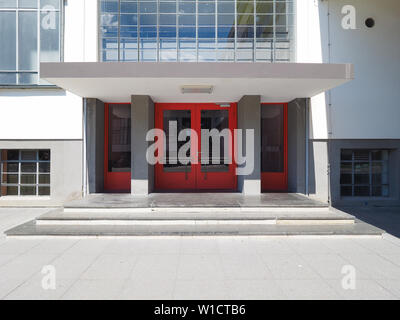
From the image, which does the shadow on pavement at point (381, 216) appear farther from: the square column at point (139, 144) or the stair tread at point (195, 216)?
the square column at point (139, 144)

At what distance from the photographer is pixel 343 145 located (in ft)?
29.6

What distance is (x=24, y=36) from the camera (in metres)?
9.09

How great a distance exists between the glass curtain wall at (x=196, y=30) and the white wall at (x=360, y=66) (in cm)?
100

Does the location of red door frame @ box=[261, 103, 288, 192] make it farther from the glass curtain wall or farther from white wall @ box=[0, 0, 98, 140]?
white wall @ box=[0, 0, 98, 140]

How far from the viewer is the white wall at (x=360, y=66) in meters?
9.01

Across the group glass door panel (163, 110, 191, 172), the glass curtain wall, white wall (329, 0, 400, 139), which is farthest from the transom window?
white wall (329, 0, 400, 139)

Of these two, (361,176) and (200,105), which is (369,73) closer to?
(361,176)

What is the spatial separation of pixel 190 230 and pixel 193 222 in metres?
0.40

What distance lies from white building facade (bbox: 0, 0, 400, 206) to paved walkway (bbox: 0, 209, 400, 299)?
3.25m

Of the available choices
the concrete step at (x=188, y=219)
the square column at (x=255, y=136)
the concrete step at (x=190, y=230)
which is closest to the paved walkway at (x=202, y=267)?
the concrete step at (x=190, y=230)

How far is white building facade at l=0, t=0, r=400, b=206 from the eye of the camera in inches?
352

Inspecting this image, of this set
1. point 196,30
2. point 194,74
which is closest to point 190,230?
point 194,74
